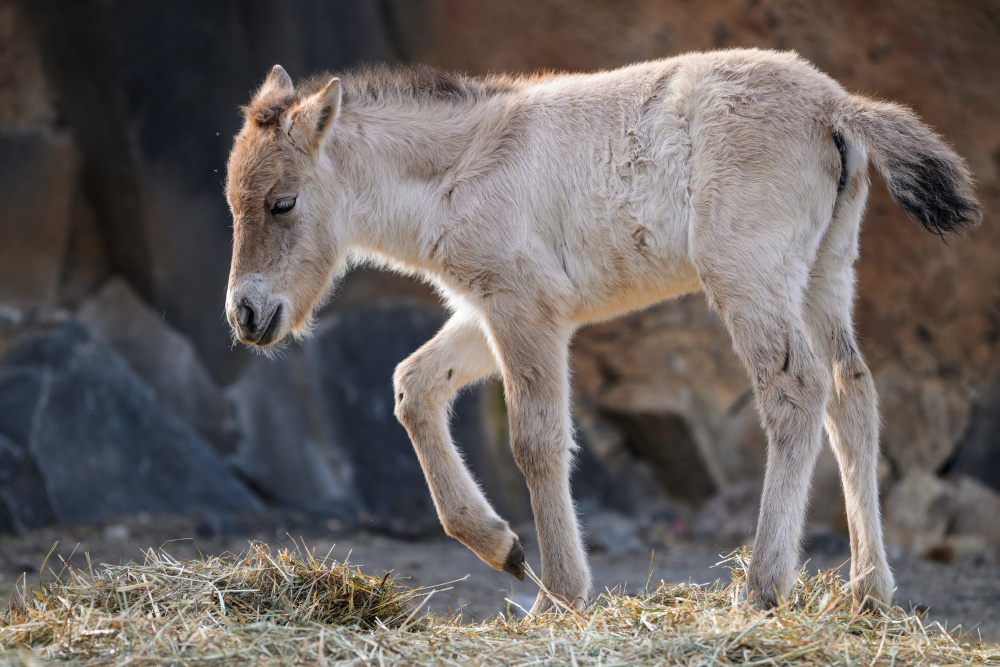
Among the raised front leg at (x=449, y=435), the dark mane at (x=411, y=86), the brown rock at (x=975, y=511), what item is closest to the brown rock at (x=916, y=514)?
the brown rock at (x=975, y=511)

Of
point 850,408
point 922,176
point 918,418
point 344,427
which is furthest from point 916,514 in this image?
point 922,176

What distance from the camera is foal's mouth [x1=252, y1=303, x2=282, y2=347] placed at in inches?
197

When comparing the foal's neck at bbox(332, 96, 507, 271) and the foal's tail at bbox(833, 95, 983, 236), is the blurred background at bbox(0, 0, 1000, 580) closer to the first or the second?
the foal's neck at bbox(332, 96, 507, 271)

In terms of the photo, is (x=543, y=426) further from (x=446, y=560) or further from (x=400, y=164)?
(x=446, y=560)

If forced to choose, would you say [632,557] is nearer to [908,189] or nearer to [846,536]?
[846,536]

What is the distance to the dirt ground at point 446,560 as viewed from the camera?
6.12m

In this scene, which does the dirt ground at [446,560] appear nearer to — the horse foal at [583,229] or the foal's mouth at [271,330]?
the horse foal at [583,229]

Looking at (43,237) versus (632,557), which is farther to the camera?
(43,237)

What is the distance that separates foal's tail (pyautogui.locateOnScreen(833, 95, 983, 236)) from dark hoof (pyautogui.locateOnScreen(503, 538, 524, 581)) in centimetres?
207

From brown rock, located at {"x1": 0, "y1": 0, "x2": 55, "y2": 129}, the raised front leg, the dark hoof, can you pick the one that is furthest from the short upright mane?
brown rock, located at {"x1": 0, "y1": 0, "x2": 55, "y2": 129}

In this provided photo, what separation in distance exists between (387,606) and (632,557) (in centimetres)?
445

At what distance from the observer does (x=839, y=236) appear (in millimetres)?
4672

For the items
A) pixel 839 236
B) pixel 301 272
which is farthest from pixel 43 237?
pixel 839 236

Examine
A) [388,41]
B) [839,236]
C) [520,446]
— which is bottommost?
[520,446]
